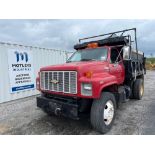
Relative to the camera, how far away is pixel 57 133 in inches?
164

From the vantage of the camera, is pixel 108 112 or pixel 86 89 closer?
pixel 86 89

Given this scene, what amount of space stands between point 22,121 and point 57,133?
4.91 feet

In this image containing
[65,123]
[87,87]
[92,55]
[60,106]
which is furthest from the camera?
[92,55]

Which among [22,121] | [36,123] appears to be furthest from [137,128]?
A: [22,121]

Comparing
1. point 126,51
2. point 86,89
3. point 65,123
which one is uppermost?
point 126,51

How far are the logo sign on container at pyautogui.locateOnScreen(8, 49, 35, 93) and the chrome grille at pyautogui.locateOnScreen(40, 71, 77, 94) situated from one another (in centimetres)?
370

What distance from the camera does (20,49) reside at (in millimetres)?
8383

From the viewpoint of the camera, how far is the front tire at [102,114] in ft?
13.0

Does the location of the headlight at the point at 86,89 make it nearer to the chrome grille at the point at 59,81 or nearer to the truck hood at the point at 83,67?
the chrome grille at the point at 59,81

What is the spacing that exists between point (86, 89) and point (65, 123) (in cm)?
154

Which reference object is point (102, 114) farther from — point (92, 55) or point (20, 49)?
point (20, 49)

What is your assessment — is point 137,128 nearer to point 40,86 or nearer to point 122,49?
point 122,49

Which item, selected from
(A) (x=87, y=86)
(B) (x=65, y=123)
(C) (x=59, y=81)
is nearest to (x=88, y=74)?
(A) (x=87, y=86)

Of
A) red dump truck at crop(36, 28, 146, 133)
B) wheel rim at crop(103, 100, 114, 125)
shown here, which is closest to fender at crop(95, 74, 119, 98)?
red dump truck at crop(36, 28, 146, 133)
